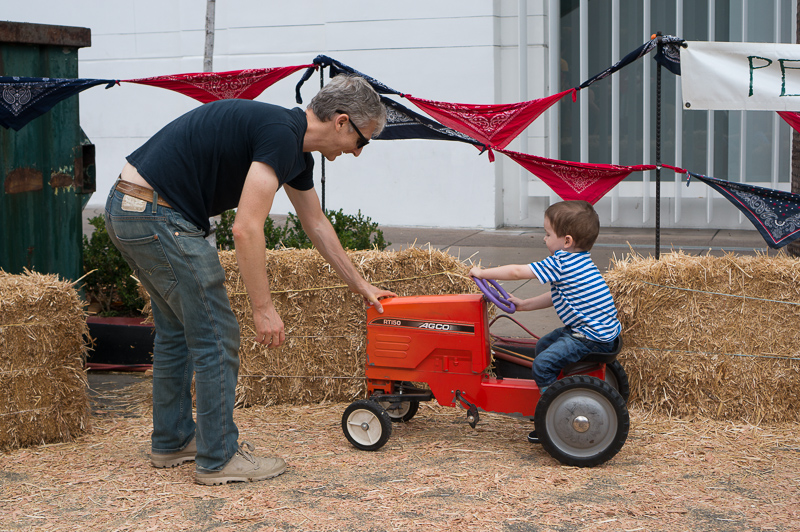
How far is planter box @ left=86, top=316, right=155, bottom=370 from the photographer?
557cm

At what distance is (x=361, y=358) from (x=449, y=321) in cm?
89

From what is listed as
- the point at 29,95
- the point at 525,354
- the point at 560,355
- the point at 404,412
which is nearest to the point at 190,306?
the point at 404,412

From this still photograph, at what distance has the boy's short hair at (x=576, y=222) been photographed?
3.89 meters

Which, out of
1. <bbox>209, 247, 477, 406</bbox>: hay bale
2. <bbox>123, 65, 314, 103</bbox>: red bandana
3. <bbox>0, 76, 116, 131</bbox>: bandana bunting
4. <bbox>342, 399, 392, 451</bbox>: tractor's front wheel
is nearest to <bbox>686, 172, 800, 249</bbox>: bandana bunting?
<bbox>209, 247, 477, 406</bbox>: hay bale

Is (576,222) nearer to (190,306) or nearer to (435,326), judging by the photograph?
(435,326)

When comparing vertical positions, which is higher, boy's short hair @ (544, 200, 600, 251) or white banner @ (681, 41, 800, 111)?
white banner @ (681, 41, 800, 111)

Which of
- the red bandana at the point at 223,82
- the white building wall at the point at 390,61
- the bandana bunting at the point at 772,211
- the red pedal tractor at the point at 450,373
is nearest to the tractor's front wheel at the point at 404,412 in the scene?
the red pedal tractor at the point at 450,373

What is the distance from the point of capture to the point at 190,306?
347cm

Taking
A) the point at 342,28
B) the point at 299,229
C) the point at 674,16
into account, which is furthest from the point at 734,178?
the point at 299,229

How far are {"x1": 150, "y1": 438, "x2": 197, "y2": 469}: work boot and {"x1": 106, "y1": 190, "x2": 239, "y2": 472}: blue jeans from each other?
23cm

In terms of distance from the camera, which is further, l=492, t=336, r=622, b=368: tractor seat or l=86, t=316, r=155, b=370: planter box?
l=86, t=316, r=155, b=370: planter box

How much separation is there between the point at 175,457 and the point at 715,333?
2680 millimetres

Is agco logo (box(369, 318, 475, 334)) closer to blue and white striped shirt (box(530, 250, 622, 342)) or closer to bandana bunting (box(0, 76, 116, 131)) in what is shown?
blue and white striped shirt (box(530, 250, 622, 342))

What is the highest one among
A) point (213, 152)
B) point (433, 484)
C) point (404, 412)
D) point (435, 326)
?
point (213, 152)
